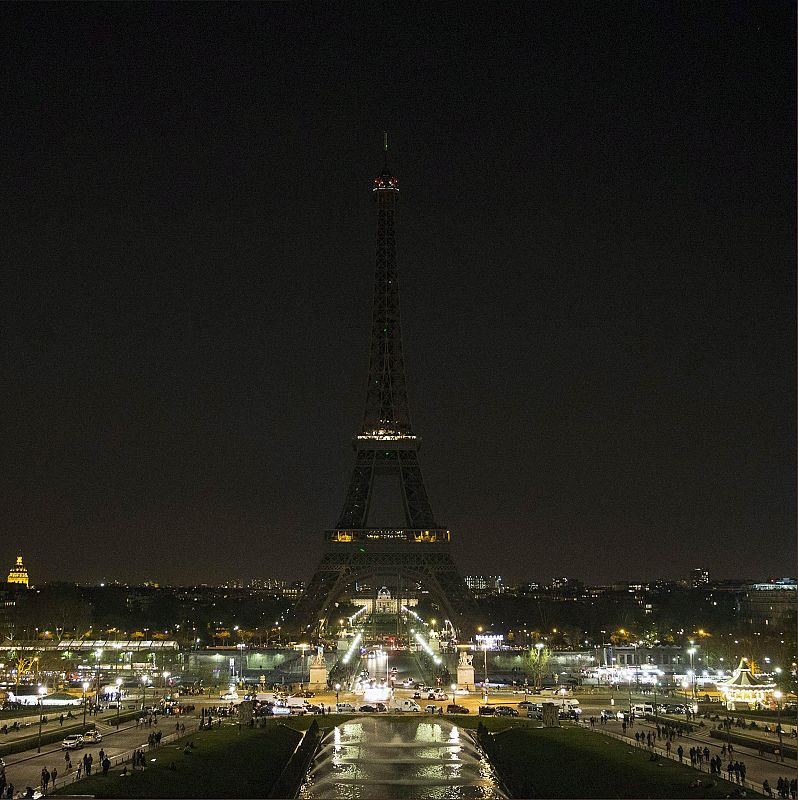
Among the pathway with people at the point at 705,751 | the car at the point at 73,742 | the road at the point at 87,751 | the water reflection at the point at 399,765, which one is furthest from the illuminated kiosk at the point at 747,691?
the car at the point at 73,742

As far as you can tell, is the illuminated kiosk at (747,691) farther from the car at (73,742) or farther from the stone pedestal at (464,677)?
the car at (73,742)

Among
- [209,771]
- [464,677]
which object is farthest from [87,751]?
[464,677]

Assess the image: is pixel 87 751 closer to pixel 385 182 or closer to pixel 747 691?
pixel 747 691

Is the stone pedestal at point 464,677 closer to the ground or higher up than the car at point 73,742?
closer to the ground

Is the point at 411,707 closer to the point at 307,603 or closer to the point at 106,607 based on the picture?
the point at 307,603

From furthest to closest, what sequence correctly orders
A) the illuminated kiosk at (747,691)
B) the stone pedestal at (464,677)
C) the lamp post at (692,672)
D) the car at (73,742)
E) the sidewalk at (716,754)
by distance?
the stone pedestal at (464,677)
the lamp post at (692,672)
the illuminated kiosk at (747,691)
the car at (73,742)
the sidewalk at (716,754)

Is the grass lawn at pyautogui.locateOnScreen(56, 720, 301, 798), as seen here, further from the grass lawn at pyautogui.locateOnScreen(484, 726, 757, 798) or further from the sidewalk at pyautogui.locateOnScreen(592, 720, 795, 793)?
the sidewalk at pyautogui.locateOnScreen(592, 720, 795, 793)
